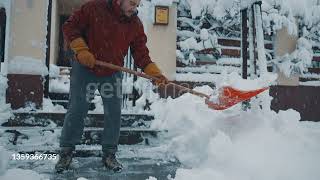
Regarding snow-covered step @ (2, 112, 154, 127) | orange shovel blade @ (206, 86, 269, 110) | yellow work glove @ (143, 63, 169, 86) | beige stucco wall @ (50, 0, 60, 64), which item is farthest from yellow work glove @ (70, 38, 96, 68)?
beige stucco wall @ (50, 0, 60, 64)

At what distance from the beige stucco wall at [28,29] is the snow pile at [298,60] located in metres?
5.03

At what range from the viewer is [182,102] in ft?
18.4

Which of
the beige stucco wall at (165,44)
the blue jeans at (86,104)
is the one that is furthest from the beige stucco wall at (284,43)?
the blue jeans at (86,104)

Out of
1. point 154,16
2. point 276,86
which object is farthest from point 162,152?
point 276,86

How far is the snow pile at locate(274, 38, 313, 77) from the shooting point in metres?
7.82

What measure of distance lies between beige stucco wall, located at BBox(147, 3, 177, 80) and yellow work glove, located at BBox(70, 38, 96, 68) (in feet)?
12.5

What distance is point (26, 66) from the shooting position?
17.6ft

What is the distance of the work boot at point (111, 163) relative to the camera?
11.1 feet

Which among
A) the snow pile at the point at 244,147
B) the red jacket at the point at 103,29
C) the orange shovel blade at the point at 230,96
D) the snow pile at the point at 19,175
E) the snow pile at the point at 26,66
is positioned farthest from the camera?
the snow pile at the point at 26,66

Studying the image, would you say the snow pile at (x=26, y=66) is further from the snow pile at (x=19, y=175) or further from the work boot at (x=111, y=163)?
the snow pile at (x=19, y=175)

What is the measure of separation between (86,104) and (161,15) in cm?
394

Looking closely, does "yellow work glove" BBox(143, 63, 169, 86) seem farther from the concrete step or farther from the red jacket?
the concrete step

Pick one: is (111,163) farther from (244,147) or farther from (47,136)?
(47,136)

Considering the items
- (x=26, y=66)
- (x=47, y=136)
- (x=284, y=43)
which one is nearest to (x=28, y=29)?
(x=26, y=66)
